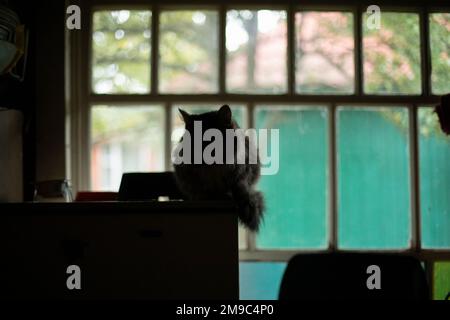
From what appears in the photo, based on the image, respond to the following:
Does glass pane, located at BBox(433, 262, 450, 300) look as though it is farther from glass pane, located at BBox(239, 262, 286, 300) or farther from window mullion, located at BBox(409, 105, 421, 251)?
glass pane, located at BBox(239, 262, 286, 300)

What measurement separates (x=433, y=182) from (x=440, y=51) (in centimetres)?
77

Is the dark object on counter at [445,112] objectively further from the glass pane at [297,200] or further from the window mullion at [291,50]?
the window mullion at [291,50]

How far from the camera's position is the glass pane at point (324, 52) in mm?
2254

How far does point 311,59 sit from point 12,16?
153cm

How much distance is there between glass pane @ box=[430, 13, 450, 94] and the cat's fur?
1.44 meters

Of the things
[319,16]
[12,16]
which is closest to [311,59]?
[319,16]

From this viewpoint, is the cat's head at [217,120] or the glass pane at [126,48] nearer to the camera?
the cat's head at [217,120]

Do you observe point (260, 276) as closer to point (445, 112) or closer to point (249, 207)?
point (249, 207)

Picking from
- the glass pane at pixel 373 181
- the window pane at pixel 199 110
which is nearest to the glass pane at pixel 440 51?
the glass pane at pixel 373 181

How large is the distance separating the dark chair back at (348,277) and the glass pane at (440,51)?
1.28 metres

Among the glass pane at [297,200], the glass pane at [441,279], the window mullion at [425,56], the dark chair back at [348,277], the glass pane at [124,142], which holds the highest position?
the window mullion at [425,56]

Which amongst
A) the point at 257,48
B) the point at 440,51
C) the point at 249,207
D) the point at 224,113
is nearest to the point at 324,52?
the point at 257,48

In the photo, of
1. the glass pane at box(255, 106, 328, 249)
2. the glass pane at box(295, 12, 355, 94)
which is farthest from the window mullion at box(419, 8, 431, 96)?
the glass pane at box(255, 106, 328, 249)

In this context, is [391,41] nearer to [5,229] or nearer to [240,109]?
[240,109]
